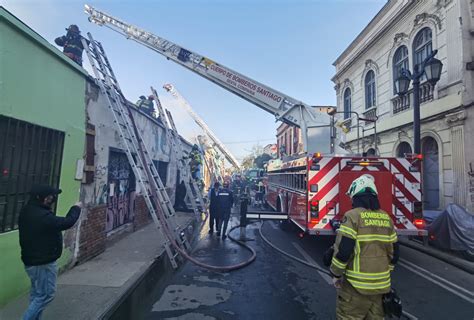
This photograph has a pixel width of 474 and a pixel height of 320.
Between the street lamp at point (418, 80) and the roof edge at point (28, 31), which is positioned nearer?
the roof edge at point (28, 31)

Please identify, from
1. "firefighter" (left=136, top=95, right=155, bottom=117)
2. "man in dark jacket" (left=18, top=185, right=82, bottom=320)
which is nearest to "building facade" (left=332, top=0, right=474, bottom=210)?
"firefighter" (left=136, top=95, right=155, bottom=117)

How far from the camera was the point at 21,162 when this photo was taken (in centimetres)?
399

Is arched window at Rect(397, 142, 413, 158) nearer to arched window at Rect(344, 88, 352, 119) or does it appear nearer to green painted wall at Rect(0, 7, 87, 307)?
arched window at Rect(344, 88, 352, 119)

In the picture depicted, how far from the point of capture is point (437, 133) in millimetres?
9633

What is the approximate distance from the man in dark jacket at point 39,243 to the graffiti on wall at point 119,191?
3351 millimetres

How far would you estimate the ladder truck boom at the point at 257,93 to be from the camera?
847 cm

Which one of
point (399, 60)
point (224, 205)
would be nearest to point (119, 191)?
point (224, 205)

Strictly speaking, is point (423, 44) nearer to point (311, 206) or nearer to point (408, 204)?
point (408, 204)

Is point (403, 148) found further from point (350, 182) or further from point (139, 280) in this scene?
point (139, 280)

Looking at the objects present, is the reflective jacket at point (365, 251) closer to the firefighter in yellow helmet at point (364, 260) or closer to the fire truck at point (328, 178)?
the firefighter in yellow helmet at point (364, 260)

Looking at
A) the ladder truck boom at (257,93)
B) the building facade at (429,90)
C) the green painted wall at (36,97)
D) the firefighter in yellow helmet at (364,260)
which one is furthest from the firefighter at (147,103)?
the firefighter in yellow helmet at (364,260)

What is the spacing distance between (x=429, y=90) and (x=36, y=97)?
1135 cm

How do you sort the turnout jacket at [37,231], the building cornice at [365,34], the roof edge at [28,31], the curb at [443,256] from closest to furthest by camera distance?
the turnout jacket at [37,231]
the roof edge at [28,31]
the curb at [443,256]
the building cornice at [365,34]

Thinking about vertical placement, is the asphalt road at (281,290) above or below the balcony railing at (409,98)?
below
